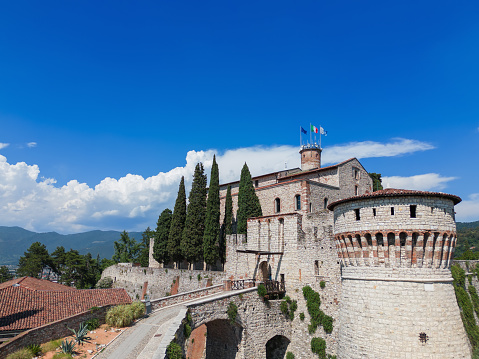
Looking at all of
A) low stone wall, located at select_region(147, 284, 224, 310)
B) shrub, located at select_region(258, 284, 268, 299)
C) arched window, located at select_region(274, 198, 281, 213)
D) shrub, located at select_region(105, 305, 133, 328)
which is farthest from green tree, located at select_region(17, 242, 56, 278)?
shrub, located at select_region(258, 284, 268, 299)

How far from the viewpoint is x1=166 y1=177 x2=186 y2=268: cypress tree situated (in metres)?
40.8

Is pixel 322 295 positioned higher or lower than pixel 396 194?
lower

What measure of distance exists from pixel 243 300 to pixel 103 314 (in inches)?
348

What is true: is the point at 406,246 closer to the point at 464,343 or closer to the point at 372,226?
the point at 372,226

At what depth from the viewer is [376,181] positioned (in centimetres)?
4512

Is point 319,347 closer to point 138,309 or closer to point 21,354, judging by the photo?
point 138,309

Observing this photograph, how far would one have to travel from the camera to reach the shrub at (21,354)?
14952 millimetres

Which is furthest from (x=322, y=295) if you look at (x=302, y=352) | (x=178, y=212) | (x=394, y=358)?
(x=178, y=212)

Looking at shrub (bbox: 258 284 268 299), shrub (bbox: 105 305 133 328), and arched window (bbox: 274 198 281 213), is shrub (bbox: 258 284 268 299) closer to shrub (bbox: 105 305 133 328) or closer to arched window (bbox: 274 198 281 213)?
shrub (bbox: 105 305 133 328)

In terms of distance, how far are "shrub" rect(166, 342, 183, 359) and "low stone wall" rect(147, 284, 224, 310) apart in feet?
25.4

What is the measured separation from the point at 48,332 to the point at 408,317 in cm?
1770

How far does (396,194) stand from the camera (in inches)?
631

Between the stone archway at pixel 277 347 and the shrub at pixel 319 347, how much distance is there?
7.31ft

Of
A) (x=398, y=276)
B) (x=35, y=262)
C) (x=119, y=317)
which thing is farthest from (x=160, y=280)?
(x=35, y=262)
